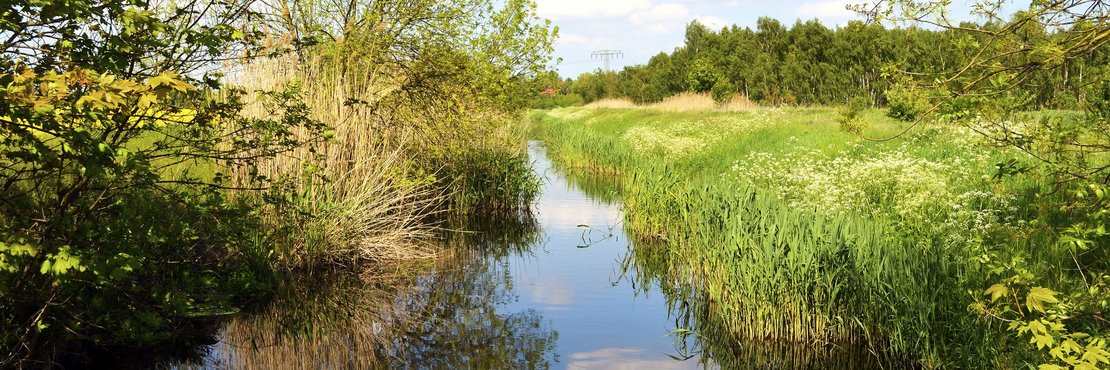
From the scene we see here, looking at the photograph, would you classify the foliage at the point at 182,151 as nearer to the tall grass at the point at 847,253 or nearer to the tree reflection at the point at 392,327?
the tree reflection at the point at 392,327

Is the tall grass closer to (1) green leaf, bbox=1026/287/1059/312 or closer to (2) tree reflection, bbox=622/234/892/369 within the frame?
(2) tree reflection, bbox=622/234/892/369

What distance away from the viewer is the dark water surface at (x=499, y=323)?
803cm

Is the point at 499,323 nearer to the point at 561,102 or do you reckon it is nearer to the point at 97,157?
the point at 97,157

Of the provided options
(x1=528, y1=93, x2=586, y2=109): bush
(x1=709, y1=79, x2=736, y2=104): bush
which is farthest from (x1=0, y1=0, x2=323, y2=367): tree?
(x1=528, y1=93, x2=586, y2=109): bush

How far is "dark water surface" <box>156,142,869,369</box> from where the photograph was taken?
8.03 m

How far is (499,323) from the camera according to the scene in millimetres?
9453

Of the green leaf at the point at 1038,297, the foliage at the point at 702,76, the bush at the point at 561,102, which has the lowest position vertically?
the green leaf at the point at 1038,297

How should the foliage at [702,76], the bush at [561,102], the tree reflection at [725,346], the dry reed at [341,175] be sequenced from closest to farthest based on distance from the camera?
the tree reflection at [725,346] < the dry reed at [341,175] < the foliage at [702,76] < the bush at [561,102]

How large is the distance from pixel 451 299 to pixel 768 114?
2075 cm

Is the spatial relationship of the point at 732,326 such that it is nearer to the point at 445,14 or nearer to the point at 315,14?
the point at 445,14

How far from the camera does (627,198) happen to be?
15398 mm

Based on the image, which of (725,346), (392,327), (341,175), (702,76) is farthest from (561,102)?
(725,346)

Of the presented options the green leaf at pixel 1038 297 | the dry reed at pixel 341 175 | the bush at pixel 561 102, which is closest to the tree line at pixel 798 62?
Answer: the dry reed at pixel 341 175

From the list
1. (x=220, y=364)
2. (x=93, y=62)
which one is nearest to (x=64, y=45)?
(x=93, y=62)
